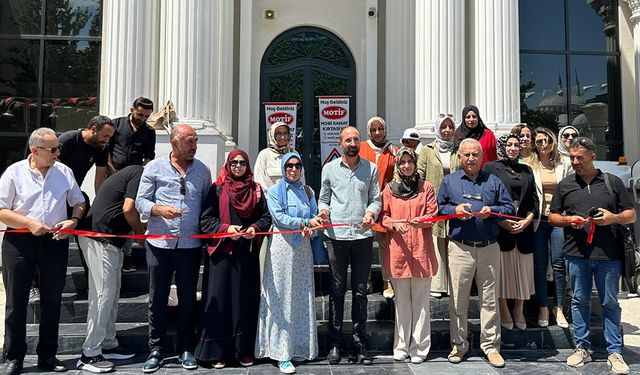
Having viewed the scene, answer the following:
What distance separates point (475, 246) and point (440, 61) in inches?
144

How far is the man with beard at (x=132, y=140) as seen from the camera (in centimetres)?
521

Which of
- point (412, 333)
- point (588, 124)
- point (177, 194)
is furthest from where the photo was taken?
point (588, 124)

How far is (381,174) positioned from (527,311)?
2190 millimetres

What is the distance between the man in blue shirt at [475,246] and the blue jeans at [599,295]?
2.39 ft

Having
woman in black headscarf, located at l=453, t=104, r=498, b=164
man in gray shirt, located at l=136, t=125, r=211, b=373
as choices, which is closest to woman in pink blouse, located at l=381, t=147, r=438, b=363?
woman in black headscarf, located at l=453, t=104, r=498, b=164

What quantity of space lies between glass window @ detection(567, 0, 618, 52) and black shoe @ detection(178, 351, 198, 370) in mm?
9362

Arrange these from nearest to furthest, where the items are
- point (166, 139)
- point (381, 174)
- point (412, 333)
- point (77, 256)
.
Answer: point (412, 333) → point (381, 174) → point (77, 256) → point (166, 139)

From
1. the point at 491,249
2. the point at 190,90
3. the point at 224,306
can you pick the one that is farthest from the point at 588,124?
the point at 224,306

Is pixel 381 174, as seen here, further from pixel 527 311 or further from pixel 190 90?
pixel 190 90

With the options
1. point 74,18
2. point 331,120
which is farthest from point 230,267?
point 74,18

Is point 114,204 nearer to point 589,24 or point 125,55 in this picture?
point 125,55

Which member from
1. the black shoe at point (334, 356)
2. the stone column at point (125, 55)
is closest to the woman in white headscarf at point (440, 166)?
the black shoe at point (334, 356)

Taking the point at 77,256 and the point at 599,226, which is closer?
the point at 599,226

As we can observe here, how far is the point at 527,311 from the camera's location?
5582mm
